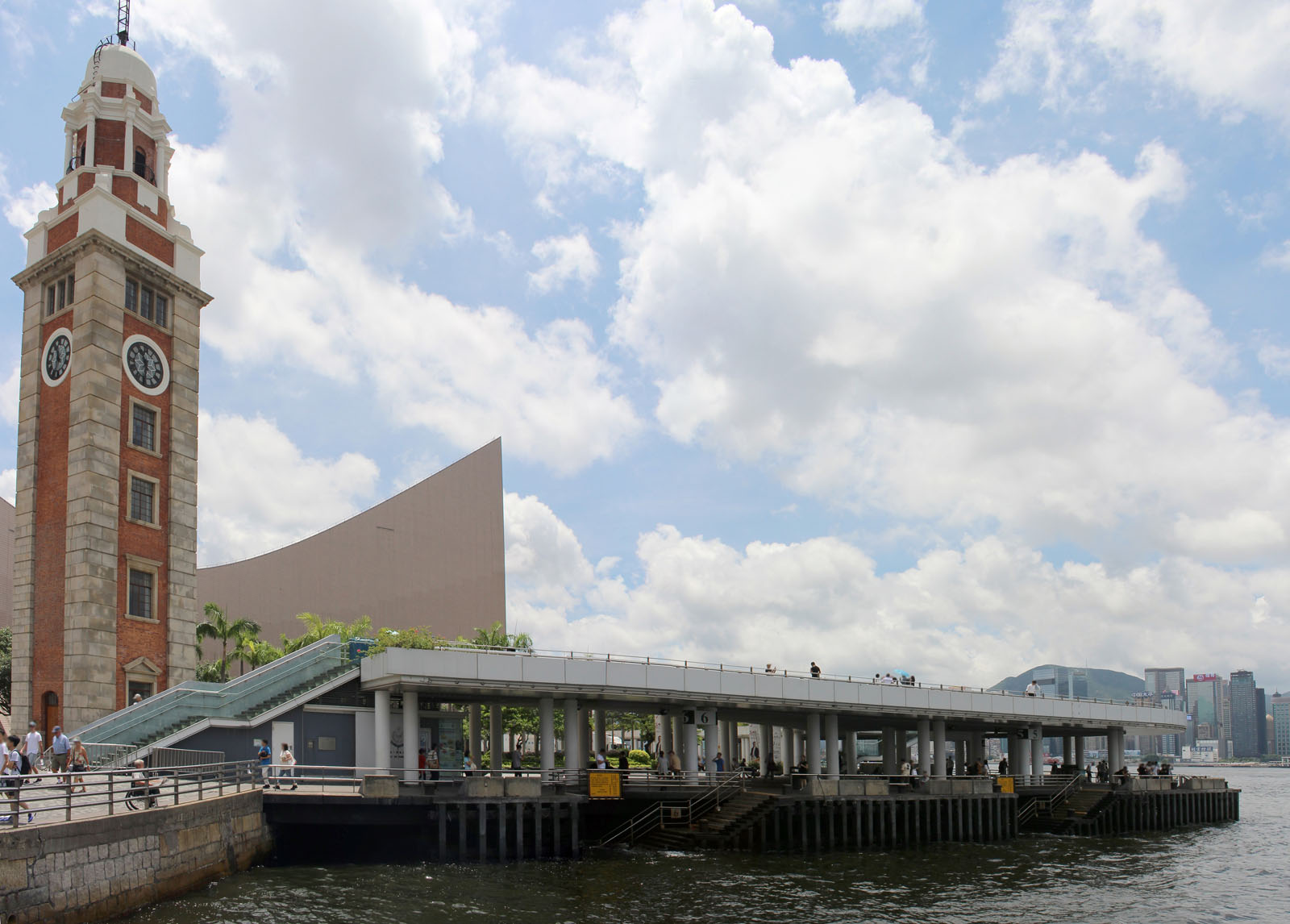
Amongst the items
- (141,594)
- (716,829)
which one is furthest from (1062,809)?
(141,594)

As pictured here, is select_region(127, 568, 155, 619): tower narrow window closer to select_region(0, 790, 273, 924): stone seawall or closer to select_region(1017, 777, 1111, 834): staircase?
select_region(0, 790, 273, 924): stone seawall

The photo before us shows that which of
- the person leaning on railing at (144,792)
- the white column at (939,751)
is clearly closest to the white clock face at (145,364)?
the person leaning on railing at (144,792)

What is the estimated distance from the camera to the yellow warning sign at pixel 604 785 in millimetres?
29094

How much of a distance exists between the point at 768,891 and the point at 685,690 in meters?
10.0

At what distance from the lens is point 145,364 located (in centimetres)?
3672

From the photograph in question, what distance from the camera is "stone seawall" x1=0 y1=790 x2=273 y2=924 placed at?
15242 millimetres

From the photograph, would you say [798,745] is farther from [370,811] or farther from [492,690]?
[370,811]

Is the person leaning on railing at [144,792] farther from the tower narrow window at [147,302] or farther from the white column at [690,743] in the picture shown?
the tower narrow window at [147,302]

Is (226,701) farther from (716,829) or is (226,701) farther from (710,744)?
(710,744)

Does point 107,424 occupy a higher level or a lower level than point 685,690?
higher

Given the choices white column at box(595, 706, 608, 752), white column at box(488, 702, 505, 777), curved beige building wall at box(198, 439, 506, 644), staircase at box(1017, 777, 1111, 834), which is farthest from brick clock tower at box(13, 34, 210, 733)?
staircase at box(1017, 777, 1111, 834)

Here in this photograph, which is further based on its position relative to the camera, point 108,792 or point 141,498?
point 141,498

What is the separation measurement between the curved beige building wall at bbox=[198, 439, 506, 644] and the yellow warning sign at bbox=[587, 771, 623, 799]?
3919 centimetres

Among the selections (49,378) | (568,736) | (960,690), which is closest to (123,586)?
(49,378)
